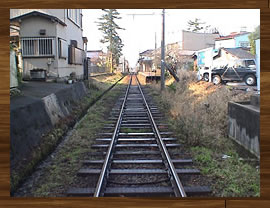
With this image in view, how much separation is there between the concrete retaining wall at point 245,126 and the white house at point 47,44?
5486 millimetres

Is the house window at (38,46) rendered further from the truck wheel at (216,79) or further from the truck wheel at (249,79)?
the truck wheel at (216,79)

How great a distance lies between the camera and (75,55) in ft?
47.9

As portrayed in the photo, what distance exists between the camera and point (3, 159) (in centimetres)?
295

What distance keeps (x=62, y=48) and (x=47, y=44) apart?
2.94 feet

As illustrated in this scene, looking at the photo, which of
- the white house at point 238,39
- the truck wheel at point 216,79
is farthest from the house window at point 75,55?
the white house at point 238,39

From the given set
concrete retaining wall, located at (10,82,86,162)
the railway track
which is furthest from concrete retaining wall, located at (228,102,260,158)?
concrete retaining wall, located at (10,82,86,162)

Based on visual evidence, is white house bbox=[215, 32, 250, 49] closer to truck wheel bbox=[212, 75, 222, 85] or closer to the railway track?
the railway track

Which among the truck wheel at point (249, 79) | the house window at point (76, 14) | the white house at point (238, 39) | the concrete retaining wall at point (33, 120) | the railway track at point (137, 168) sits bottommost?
the railway track at point (137, 168)

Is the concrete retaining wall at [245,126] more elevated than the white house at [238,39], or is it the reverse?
the white house at [238,39]

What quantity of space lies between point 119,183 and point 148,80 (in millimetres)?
21588

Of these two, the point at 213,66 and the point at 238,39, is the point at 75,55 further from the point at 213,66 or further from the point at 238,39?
the point at 238,39

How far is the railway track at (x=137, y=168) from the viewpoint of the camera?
425 cm

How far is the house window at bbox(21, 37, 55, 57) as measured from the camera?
9516mm

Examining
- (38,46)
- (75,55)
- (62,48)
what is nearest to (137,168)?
(38,46)
